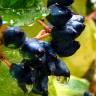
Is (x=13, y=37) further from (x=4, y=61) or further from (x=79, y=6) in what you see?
(x=79, y=6)

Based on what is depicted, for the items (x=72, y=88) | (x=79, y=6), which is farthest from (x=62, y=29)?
(x=79, y=6)

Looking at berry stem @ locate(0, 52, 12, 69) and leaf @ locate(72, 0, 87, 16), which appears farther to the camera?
leaf @ locate(72, 0, 87, 16)

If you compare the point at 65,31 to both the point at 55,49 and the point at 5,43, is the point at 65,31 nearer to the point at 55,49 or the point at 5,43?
the point at 55,49

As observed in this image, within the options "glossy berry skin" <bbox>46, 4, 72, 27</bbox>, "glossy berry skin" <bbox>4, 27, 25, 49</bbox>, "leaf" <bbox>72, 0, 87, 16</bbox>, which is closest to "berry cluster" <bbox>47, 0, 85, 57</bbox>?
"glossy berry skin" <bbox>46, 4, 72, 27</bbox>

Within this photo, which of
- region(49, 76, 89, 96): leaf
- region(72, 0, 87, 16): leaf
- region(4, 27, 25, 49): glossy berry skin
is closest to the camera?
region(4, 27, 25, 49): glossy berry skin

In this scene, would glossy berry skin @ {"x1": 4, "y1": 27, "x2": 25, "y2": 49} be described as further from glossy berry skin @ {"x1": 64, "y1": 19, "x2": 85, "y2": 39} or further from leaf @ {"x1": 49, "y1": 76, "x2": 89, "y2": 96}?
leaf @ {"x1": 49, "y1": 76, "x2": 89, "y2": 96}

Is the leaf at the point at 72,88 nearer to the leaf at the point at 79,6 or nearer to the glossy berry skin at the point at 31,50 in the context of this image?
the leaf at the point at 79,6

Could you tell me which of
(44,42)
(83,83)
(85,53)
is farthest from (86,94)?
(44,42)

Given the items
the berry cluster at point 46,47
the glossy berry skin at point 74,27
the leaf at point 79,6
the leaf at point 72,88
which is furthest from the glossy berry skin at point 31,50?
the leaf at point 79,6
